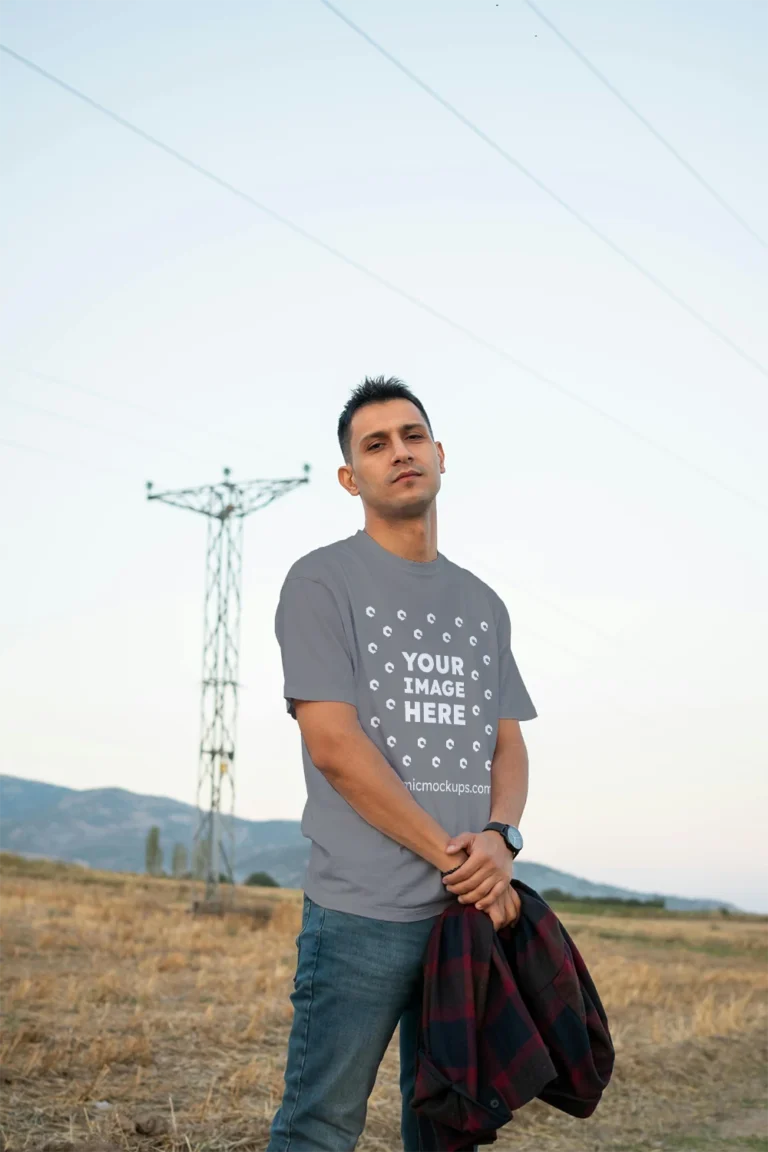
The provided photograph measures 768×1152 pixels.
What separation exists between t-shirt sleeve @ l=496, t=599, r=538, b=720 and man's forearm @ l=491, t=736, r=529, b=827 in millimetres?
81

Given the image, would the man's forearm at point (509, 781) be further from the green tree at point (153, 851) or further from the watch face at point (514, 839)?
the green tree at point (153, 851)

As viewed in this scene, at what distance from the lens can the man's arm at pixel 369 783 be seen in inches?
111

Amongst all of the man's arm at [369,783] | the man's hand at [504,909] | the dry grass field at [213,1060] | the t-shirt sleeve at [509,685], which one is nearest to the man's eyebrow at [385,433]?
the t-shirt sleeve at [509,685]

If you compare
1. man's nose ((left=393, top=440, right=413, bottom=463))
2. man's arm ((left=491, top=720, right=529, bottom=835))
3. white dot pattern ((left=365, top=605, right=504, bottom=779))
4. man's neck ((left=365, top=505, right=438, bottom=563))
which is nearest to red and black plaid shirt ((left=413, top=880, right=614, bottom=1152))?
man's arm ((left=491, top=720, right=529, bottom=835))

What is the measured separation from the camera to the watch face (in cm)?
300

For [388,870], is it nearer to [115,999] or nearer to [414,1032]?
[414,1032]

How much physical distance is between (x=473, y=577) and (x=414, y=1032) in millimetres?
1267

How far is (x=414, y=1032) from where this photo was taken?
3.05m

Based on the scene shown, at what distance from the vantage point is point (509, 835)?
3.01 metres

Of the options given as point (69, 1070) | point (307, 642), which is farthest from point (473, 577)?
point (69, 1070)

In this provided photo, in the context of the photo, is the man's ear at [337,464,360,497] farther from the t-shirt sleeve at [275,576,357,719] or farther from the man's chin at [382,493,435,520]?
the t-shirt sleeve at [275,576,357,719]

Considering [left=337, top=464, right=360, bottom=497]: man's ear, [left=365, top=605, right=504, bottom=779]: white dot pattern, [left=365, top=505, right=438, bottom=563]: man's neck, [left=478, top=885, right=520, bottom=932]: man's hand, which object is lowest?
[left=478, top=885, right=520, bottom=932]: man's hand

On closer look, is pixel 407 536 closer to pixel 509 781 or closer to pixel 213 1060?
pixel 509 781

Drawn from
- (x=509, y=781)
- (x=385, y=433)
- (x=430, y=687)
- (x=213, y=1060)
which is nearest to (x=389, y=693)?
(x=430, y=687)
